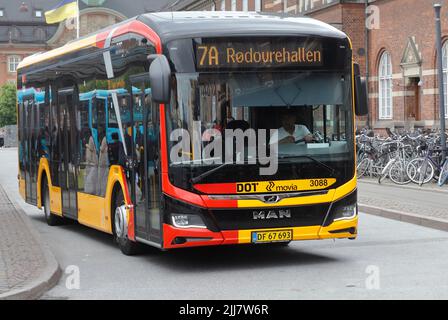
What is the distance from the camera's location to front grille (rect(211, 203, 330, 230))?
10.6m

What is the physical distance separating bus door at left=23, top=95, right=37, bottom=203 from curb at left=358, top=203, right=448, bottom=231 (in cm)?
593

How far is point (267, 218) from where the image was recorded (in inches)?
424

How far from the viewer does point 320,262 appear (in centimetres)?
1138

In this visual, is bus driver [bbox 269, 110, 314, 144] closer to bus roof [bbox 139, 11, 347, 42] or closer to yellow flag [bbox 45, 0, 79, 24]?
bus roof [bbox 139, 11, 347, 42]

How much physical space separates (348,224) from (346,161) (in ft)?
2.28

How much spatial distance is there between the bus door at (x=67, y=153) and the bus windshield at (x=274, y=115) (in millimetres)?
4583

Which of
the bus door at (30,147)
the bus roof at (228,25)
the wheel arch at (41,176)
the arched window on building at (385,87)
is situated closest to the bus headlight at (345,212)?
the bus roof at (228,25)

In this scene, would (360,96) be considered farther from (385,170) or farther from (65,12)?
(65,12)

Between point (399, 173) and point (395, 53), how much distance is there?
15.2 metres

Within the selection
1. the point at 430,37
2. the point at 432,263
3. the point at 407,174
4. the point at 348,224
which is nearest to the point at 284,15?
the point at 348,224

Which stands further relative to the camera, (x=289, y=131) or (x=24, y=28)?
(x=24, y=28)

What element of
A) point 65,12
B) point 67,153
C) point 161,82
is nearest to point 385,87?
point 65,12

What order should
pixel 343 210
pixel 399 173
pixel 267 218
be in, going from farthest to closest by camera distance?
pixel 399 173 < pixel 343 210 < pixel 267 218

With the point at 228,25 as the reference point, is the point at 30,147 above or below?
below
